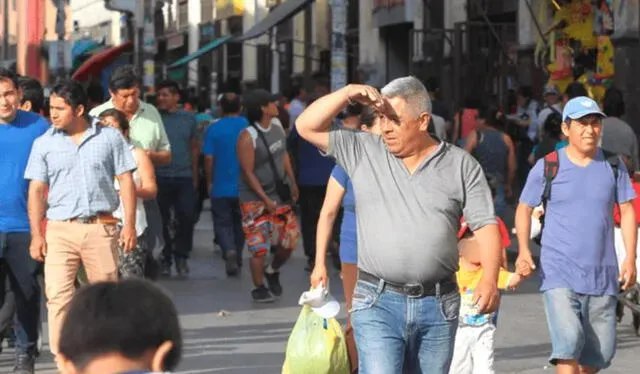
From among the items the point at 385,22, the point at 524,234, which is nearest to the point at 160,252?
the point at 524,234

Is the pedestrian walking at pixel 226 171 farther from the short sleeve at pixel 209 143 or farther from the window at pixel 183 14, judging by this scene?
the window at pixel 183 14

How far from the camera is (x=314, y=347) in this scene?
838 cm

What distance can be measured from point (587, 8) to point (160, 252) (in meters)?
7.27

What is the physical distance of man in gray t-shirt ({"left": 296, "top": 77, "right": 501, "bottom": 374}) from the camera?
261 inches

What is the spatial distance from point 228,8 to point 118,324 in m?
45.1

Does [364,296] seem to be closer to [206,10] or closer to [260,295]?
[260,295]

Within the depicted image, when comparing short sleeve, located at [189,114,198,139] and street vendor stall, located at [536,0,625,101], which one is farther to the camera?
street vendor stall, located at [536,0,625,101]

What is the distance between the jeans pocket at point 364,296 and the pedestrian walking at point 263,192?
23.4 feet

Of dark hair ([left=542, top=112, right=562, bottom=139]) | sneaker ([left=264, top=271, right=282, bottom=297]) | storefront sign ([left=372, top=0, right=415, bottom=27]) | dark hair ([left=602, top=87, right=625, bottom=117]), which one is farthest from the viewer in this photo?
storefront sign ([left=372, top=0, right=415, bottom=27])

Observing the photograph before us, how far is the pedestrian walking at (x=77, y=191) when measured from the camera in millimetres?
9227

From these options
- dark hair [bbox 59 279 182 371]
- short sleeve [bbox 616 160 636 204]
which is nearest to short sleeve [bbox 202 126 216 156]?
short sleeve [bbox 616 160 636 204]

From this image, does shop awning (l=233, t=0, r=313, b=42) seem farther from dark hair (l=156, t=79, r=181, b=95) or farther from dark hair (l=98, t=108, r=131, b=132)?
dark hair (l=98, t=108, r=131, b=132)

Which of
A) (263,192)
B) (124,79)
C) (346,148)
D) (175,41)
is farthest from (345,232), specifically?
(175,41)

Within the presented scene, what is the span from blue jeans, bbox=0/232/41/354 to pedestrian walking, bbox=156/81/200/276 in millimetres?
5533
